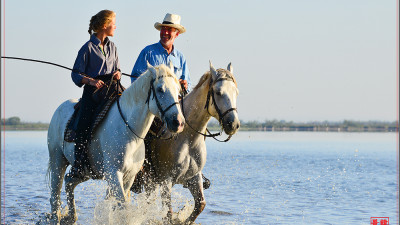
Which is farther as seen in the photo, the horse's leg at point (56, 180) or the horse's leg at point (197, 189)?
the horse's leg at point (56, 180)

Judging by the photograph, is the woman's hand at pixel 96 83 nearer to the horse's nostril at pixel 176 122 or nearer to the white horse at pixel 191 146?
the white horse at pixel 191 146

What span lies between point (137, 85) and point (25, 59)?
1574 millimetres

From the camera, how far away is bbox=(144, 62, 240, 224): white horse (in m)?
6.82

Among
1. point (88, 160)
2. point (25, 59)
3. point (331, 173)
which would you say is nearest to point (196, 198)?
point (88, 160)

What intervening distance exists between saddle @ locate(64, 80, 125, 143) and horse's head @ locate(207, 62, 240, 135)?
113cm

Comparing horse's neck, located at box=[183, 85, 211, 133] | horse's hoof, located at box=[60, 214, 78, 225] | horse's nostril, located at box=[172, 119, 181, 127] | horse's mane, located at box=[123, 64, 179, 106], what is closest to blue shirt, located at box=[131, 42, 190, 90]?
horse's neck, located at box=[183, 85, 211, 133]

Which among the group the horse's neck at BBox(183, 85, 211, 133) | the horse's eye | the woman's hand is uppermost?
the woman's hand

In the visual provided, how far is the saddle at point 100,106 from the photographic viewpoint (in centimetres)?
693

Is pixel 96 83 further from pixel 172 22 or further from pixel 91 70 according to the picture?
pixel 172 22

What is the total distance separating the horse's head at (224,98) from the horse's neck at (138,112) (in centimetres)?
73

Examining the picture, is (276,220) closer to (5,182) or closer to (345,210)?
(345,210)

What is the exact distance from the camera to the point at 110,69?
7.46 m

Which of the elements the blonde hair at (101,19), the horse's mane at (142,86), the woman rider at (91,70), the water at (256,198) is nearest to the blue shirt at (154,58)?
the woman rider at (91,70)

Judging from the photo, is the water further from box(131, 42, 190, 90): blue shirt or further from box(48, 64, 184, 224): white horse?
box(131, 42, 190, 90): blue shirt
